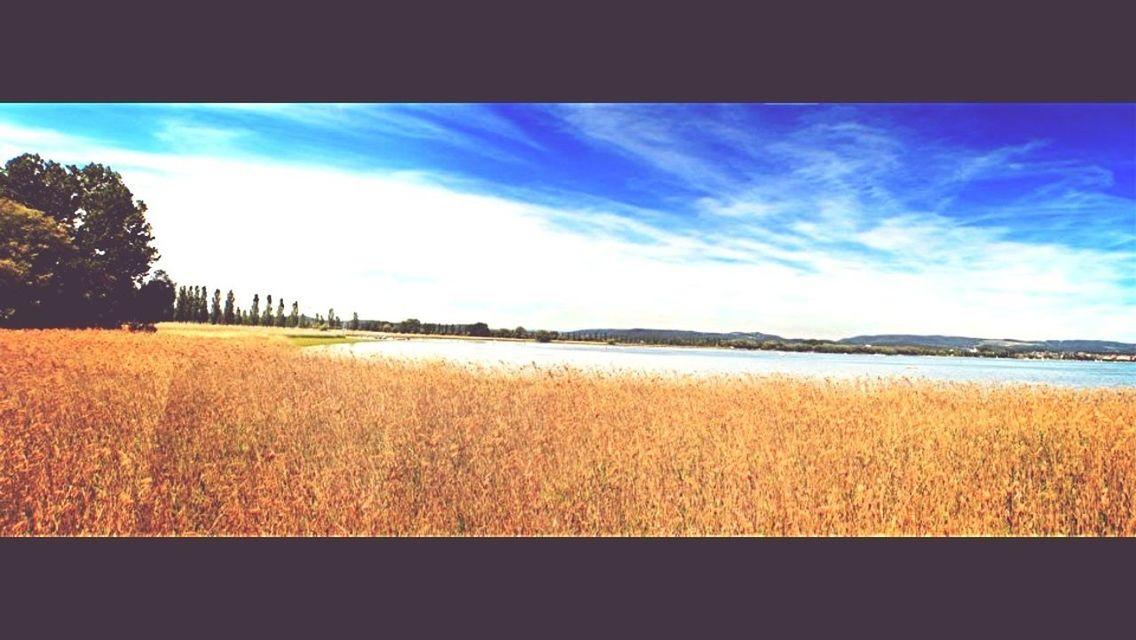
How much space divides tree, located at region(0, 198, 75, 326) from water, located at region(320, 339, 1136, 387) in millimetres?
2516

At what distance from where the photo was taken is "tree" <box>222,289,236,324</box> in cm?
529

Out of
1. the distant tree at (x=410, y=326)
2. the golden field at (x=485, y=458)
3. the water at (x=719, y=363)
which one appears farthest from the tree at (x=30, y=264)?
the distant tree at (x=410, y=326)

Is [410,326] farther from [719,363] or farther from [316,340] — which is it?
[719,363]

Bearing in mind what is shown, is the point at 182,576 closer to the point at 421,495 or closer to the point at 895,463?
the point at 421,495

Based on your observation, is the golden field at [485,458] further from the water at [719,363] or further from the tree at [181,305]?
the water at [719,363]

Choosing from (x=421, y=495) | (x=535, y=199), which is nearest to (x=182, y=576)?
(x=421, y=495)

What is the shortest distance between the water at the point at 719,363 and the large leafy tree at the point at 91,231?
2.19 metres

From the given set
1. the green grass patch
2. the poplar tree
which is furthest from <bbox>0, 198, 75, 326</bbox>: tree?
the green grass patch

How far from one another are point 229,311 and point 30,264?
144cm

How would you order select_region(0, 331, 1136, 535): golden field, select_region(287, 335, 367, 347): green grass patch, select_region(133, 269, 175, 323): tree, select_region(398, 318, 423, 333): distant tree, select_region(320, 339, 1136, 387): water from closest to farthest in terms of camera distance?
select_region(0, 331, 1136, 535): golden field, select_region(133, 269, 175, 323): tree, select_region(398, 318, 423, 333): distant tree, select_region(287, 335, 367, 347): green grass patch, select_region(320, 339, 1136, 387): water

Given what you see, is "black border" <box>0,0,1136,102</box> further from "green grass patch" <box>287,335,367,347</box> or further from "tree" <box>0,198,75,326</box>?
"green grass patch" <box>287,335,367,347</box>

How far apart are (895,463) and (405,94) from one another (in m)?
3.90

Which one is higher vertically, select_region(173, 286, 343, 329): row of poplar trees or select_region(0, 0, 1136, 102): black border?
select_region(0, 0, 1136, 102): black border

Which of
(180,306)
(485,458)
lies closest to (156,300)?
(180,306)
